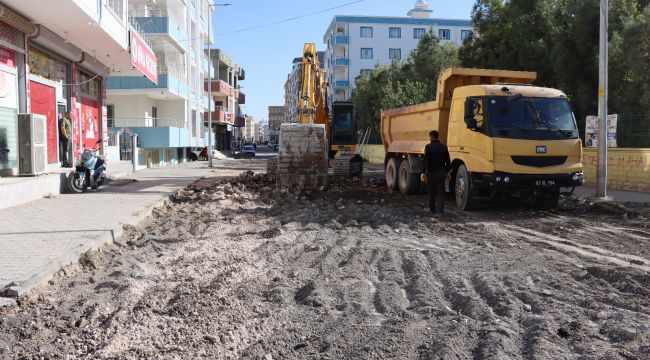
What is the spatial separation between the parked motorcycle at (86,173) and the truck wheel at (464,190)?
9.40 meters

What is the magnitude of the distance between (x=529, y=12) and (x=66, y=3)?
58.9 ft

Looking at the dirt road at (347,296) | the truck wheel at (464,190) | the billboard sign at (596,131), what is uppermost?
the billboard sign at (596,131)

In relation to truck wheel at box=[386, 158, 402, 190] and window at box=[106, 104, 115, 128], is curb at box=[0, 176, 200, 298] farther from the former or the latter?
window at box=[106, 104, 115, 128]

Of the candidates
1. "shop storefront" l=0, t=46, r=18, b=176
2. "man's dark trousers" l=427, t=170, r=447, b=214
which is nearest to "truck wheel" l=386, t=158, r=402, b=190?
"man's dark trousers" l=427, t=170, r=447, b=214

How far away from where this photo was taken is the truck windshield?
1187 centimetres

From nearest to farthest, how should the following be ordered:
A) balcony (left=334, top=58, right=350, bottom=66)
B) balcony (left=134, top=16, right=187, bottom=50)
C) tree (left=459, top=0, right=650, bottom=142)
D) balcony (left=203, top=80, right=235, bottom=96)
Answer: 1. tree (left=459, top=0, right=650, bottom=142)
2. balcony (left=134, top=16, right=187, bottom=50)
3. balcony (left=203, top=80, right=235, bottom=96)
4. balcony (left=334, top=58, right=350, bottom=66)

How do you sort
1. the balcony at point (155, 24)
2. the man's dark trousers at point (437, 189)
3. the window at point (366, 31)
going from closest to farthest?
the man's dark trousers at point (437, 189), the balcony at point (155, 24), the window at point (366, 31)

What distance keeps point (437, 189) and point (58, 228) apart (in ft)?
23.9

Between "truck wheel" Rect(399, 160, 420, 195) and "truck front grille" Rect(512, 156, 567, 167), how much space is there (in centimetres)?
427

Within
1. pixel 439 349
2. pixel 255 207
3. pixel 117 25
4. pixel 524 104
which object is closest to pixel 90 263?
pixel 439 349

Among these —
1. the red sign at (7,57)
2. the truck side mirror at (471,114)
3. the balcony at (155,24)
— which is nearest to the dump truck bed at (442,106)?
the truck side mirror at (471,114)

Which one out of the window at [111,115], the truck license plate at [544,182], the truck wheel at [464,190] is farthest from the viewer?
the window at [111,115]

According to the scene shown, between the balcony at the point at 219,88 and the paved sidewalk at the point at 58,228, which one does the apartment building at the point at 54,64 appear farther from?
the balcony at the point at 219,88

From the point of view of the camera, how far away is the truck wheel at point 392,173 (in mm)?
17328
